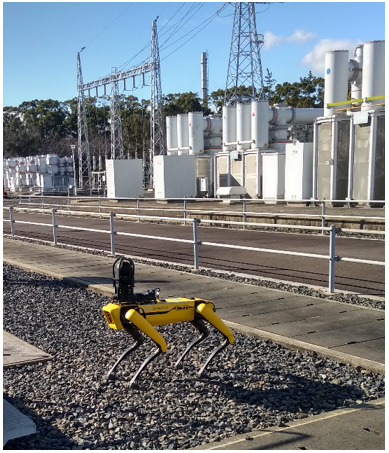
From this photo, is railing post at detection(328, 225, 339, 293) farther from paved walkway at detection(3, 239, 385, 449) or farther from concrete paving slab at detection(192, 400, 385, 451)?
concrete paving slab at detection(192, 400, 385, 451)

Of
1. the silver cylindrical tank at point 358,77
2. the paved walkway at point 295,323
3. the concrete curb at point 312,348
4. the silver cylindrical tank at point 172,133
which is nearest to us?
the paved walkway at point 295,323

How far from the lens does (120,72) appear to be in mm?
49250

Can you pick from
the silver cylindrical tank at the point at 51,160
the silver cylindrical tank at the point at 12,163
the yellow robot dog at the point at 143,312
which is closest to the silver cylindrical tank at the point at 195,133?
the silver cylindrical tank at the point at 51,160

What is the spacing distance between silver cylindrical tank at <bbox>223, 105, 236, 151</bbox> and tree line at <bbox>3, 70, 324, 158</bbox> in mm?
29661

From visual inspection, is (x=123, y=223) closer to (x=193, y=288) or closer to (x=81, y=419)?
(x=193, y=288)

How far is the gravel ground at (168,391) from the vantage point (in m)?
3.77

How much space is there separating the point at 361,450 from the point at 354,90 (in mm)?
21908

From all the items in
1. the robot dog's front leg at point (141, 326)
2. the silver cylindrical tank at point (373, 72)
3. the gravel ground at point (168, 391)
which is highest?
the silver cylindrical tank at point (373, 72)

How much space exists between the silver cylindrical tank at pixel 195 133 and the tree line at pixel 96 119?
28.0 meters

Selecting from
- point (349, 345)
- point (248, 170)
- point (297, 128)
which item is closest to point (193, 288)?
point (349, 345)

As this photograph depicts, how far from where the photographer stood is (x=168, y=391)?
455 centimetres

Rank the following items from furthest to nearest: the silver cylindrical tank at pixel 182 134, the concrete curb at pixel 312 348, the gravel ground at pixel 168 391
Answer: the silver cylindrical tank at pixel 182 134 < the concrete curb at pixel 312 348 < the gravel ground at pixel 168 391

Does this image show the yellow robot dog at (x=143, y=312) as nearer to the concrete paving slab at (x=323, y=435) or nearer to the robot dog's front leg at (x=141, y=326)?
the robot dog's front leg at (x=141, y=326)

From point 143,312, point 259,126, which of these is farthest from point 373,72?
point 143,312
